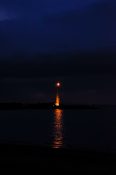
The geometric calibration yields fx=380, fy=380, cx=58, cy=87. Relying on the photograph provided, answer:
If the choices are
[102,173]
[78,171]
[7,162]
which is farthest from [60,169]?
[7,162]

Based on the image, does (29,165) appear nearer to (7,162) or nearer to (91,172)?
(7,162)

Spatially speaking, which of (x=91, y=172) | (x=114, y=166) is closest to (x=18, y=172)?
(x=91, y=172)

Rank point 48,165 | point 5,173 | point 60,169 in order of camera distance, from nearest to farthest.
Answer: point 5,173 < point 60,169 < point 48,165

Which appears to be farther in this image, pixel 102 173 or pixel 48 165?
pixel 48 165

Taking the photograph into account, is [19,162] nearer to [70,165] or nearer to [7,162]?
[7,162]

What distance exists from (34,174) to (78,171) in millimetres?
2176

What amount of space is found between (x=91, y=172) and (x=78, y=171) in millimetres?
627

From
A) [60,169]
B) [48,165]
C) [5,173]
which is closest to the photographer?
[5,173]

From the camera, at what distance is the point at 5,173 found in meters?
16.6

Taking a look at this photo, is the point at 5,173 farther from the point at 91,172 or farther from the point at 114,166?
the point at 114,166

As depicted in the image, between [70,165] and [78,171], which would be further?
[70,165]

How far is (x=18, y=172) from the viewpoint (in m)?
17.1

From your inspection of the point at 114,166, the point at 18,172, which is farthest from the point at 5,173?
the point at 114,166

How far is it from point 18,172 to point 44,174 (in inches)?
48.8
